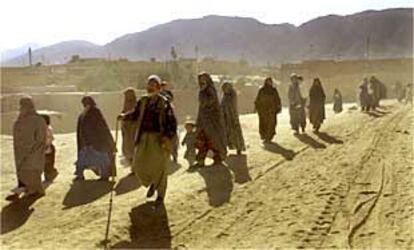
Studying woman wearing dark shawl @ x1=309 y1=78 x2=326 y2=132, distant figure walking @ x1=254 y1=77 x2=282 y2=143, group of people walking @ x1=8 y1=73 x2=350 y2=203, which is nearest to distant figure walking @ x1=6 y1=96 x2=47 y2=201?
group of people walking @ x1=8 y1=73 x2=350 y2=203

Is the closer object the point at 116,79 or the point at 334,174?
the point at 334,174

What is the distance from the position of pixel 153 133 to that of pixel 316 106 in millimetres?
11717

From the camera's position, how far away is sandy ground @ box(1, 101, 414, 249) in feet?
24.3

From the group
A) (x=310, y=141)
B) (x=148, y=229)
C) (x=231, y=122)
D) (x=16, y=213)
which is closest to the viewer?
(x=148, y=229)

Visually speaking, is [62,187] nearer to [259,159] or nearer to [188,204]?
[188,204]

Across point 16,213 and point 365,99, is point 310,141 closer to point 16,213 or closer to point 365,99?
point 16,213

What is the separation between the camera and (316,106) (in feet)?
63.7

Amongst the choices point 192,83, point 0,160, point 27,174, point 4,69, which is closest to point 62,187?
point 27,174

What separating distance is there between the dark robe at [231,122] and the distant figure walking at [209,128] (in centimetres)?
144

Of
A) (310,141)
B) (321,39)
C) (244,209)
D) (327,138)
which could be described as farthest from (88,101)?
(321,39)

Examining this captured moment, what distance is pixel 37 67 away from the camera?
5050cm

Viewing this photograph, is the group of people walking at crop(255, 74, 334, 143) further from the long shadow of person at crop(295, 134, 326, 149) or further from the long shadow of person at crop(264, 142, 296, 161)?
the long shadow of person at crop(295, 134, 326, 149)

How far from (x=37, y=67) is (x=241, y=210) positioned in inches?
1727

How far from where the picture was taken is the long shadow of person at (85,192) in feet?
30.9
